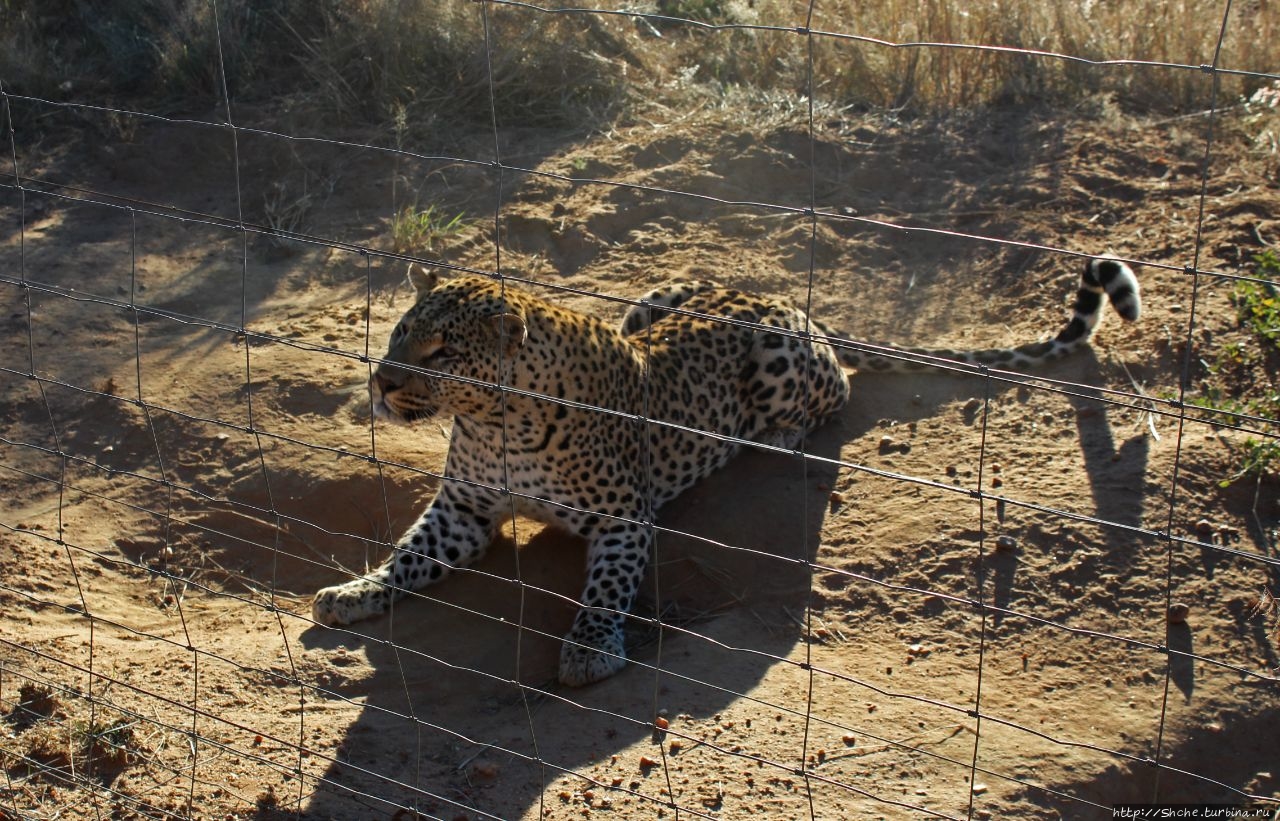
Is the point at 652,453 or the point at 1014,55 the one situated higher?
the point at 1014,55

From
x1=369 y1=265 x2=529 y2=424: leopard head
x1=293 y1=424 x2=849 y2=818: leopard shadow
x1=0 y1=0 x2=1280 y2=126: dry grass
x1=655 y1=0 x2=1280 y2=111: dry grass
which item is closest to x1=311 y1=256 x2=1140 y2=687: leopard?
x1=369 y1=265 x2=529 y2=424: leopard head

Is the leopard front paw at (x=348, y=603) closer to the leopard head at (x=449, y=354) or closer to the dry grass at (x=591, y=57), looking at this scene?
the leopard head at (x=449, y=354)

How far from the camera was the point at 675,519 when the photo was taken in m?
5.95

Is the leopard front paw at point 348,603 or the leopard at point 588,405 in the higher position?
the leopard at point 588,405

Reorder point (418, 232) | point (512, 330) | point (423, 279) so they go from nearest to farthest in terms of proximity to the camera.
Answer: point (512, 330)
point (423, 279)
point (418, 232)

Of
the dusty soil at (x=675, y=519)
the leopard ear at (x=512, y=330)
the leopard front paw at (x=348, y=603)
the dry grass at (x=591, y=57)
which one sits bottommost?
the leopard front paw at (x=348, y=603)

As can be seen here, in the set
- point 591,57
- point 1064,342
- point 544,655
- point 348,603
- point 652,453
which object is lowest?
point 544,655

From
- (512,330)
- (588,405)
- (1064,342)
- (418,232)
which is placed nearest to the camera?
(588,405)

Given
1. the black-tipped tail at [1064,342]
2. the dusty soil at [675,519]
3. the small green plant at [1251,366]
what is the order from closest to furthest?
1. the dusty soil at [675,519]
2. the small green plant at [1251,366]
3. the black-tipped tail at [1064,342]

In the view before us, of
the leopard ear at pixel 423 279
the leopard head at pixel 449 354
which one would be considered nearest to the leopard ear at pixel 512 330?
the leopard head at pixel 449 354

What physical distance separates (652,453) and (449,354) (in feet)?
3.54

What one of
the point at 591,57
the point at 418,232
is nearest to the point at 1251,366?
the point at 418,232

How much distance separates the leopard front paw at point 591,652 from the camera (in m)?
4.94

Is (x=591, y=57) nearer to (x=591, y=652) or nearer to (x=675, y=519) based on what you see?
(x=675, y=519)
